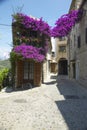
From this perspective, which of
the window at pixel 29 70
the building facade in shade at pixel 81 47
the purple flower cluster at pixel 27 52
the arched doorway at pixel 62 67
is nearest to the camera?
the purple flower cluster at pixel 27 52

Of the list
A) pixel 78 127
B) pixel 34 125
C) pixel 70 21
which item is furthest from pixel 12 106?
pixel 70 21

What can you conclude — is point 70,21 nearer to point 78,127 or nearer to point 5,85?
point 5,85

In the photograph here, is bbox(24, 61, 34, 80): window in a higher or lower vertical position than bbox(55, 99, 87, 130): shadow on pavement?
higher

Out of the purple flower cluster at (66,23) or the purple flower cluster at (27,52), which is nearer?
the purple flower cluster at (27,52)

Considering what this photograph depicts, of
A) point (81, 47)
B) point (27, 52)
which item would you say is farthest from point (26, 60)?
point (81, 47)

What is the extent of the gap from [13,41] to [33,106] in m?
10.1

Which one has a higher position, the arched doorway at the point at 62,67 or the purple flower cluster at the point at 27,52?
the purple flower cluster at the point at 27,52

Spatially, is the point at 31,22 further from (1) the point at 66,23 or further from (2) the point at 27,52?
(1) the point at 66,23

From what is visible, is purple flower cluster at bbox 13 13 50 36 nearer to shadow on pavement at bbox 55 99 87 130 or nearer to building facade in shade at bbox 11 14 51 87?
building facade in shade at bbox 11 14 51 87

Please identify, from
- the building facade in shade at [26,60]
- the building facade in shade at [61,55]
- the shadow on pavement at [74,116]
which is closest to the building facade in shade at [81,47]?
the building facade in shade at [26,60]

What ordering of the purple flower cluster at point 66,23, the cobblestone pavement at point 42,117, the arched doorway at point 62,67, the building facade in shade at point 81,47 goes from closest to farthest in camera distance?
the cobblestone pavement at point 42,117
the building facade in shade at point 81,47
the purple flower cluster at point 66,23
the arched doorway at point 62,67

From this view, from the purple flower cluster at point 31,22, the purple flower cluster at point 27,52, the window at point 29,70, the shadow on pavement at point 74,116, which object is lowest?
the shadow on pavement at point 74,116

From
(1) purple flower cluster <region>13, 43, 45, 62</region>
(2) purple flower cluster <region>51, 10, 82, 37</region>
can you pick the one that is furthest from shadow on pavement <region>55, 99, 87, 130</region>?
(2) purple flower cluster <region>51, 10, 82, 37</region>

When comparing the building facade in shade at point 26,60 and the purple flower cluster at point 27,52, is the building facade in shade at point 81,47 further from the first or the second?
the purple flower cluster at point 27,52
